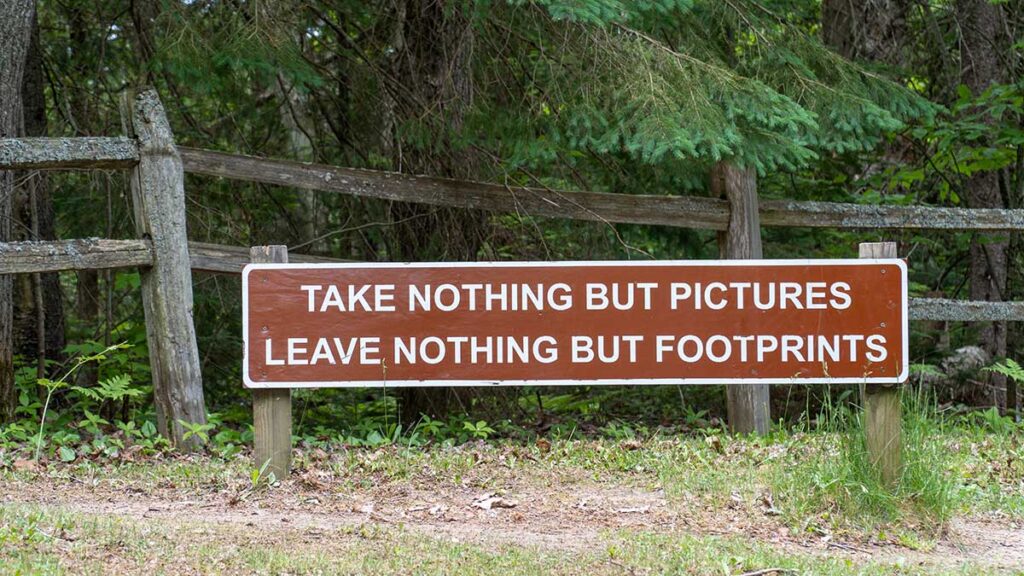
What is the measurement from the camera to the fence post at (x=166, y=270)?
19.9 feet

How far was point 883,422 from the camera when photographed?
15.3 feet

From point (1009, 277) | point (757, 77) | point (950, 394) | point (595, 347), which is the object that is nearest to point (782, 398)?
point (950, 394)

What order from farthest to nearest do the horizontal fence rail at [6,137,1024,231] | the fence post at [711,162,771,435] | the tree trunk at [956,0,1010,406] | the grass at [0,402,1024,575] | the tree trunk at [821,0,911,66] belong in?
the tree trunk at [821,0,911,66]
the tree trunk at [956,0,1010,406]
the fence post at [711,162,771,435]
the horizontal fence rail at [6,137,1024,231]
the grass at [0,402,1024,575]

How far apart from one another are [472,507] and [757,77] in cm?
371

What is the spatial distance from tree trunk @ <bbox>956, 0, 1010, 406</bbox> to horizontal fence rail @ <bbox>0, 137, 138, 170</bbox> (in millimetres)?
7534

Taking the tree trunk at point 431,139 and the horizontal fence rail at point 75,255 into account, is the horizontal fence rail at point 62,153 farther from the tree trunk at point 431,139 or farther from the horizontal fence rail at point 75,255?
the tree trunk at point 431,139

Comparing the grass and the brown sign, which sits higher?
the brown sign

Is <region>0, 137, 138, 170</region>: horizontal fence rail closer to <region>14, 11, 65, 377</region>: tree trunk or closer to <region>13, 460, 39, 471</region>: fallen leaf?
<region>13, 460, 39, 471</region>: fallen leaf

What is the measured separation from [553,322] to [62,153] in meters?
3.05

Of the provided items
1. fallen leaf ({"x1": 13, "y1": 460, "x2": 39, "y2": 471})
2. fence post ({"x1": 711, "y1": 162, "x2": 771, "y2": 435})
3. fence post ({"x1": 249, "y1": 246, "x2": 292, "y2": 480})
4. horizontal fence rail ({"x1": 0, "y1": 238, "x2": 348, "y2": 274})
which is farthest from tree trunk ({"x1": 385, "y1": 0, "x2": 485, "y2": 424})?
fallen leaf ({"x1": 13, "y1": 460, "x2": 39, "y2": 471})

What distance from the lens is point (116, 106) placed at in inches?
353

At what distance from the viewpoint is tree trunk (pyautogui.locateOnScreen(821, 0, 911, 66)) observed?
10.3 m

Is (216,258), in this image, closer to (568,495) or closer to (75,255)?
(75,255)

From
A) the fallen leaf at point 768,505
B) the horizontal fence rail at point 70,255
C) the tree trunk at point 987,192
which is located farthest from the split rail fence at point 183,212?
the fallen leaf at point 768,505
